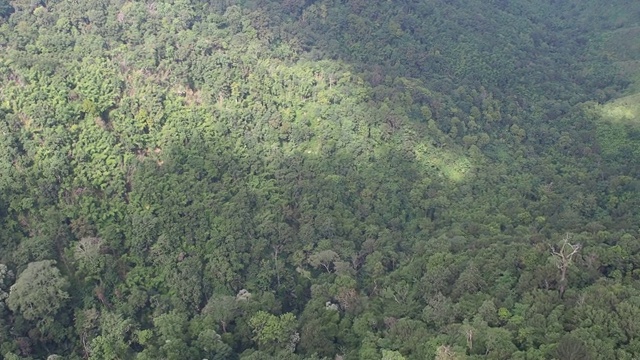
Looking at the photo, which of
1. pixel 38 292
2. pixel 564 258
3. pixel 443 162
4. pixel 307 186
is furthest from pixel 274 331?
pixel 443 162

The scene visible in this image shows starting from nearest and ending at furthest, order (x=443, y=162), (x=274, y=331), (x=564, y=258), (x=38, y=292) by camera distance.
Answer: (x=564, y=258) < (x=274, y=331) < (x=38, y=292) < (x=443, y=162)

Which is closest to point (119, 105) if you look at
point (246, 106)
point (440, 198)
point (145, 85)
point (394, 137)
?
point (145, 85)

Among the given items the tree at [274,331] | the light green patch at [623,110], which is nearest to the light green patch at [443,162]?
the light green patch at [623,110]

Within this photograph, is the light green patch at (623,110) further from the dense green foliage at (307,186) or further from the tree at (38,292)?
the tree at (38,292)

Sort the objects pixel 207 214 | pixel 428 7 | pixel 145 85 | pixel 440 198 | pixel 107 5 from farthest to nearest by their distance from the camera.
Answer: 1. pixel 428 7
2. pixel 107 5
3. pixel 145 85
4. pixel 440 198
5. pixel 207 214

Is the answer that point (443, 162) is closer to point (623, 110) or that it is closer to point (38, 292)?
point (623, 110)

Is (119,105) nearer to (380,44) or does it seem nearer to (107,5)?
(107,5)
